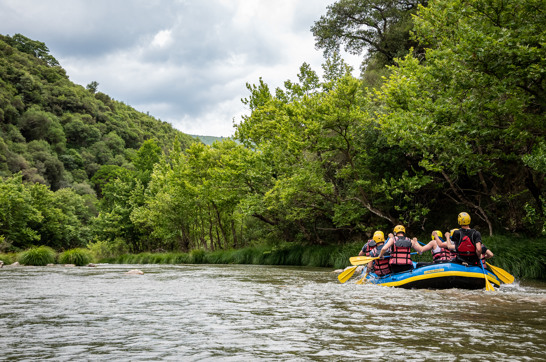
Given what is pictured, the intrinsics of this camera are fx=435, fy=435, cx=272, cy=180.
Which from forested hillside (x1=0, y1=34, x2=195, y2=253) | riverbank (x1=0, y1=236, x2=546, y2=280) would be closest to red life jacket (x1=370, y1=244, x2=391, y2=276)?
riverbank (x1=0, y1=236, x2=546, y2=280)

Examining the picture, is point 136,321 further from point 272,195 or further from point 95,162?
point 95,162

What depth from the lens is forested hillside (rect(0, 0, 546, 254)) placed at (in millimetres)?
12277

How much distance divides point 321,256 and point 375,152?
6552mm

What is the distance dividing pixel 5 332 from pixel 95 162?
305ft

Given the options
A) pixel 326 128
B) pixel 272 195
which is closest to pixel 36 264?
pixel 272 195

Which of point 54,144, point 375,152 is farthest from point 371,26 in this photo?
point 54,144

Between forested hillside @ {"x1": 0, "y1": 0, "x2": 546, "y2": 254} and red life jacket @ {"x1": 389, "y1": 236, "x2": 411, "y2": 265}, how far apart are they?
12.7 feet

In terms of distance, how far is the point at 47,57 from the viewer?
110 metres

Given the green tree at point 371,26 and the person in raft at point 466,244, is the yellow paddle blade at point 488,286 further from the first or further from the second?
the green tree at point 371,26

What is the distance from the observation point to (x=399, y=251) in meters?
11.2

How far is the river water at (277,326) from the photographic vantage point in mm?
4223

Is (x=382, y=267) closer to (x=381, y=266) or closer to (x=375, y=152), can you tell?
(x=381, y=266)

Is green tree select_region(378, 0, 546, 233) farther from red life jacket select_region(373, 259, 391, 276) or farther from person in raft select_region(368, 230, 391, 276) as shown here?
red life jacket select_region(373, 259, 391, 276)

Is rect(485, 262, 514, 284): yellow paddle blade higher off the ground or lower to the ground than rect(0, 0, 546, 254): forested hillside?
lower
